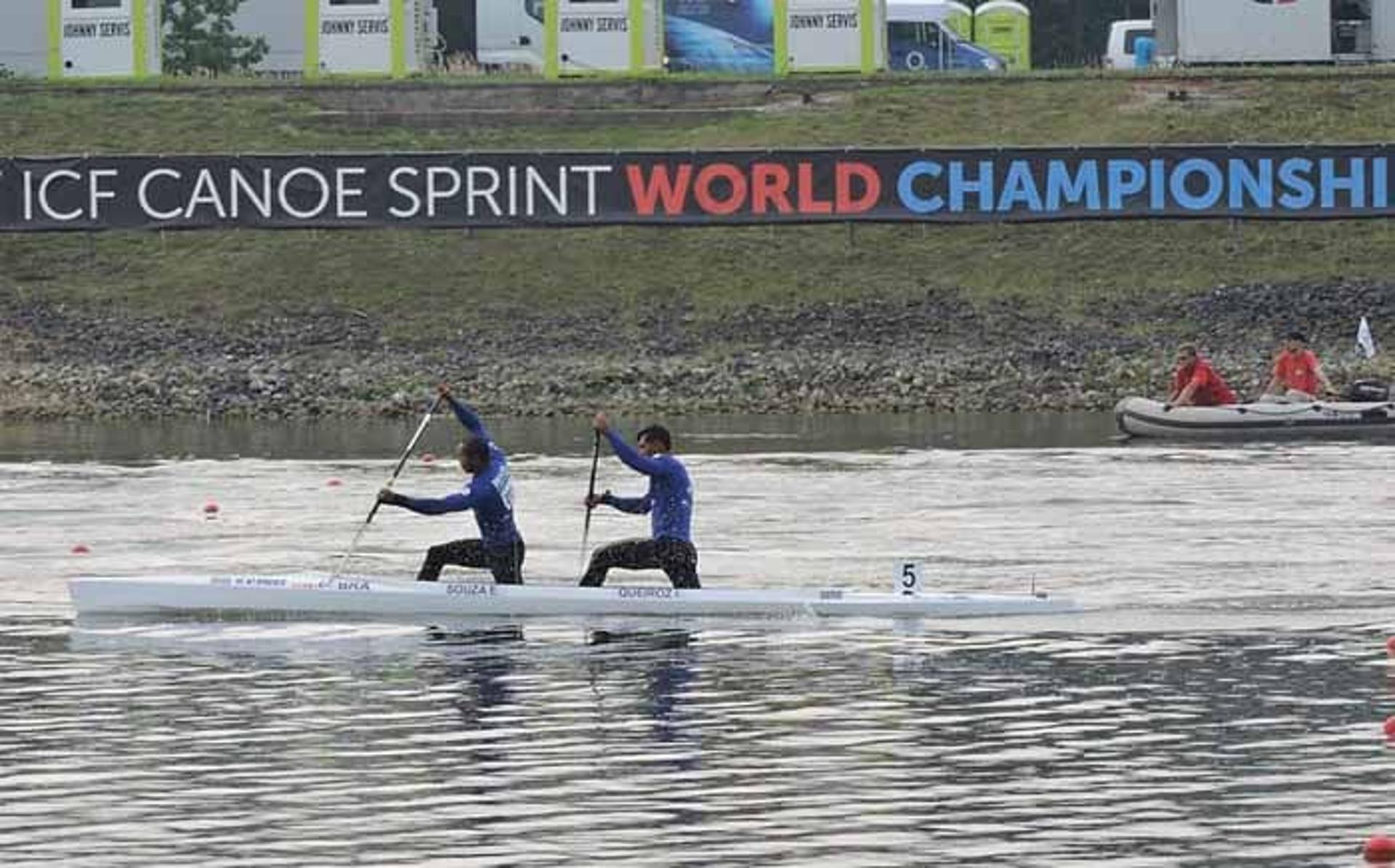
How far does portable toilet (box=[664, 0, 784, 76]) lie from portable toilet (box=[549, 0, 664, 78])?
2804mm

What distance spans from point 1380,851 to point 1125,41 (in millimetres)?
57785

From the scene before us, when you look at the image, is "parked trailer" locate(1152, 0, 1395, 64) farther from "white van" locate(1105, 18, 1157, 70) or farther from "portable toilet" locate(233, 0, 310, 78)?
"portable toilet" locate(233, 0, 310, 78)

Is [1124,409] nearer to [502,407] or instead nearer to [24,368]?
[502,407]

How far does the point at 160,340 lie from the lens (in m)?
47.1

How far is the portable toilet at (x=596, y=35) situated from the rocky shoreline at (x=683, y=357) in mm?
11016

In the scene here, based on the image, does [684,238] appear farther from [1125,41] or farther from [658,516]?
[658,516]

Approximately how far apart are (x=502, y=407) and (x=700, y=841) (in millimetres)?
28850

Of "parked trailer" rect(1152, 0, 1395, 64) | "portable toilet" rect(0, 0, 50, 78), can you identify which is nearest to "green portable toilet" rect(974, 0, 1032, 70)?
"parked trailer" rect(1152, 0, 1395, 64)

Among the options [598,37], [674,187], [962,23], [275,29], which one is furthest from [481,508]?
[962,23]

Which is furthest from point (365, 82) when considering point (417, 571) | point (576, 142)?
point (417, 571)

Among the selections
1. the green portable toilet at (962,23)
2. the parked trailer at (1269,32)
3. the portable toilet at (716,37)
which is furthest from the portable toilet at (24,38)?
the parked trailer at (1269,32)

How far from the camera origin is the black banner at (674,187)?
48.2m

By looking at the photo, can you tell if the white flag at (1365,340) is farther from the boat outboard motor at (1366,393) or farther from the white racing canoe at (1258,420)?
the white racing canoe at (1258,420)

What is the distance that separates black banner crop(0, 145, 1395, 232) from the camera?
48.2 metres
